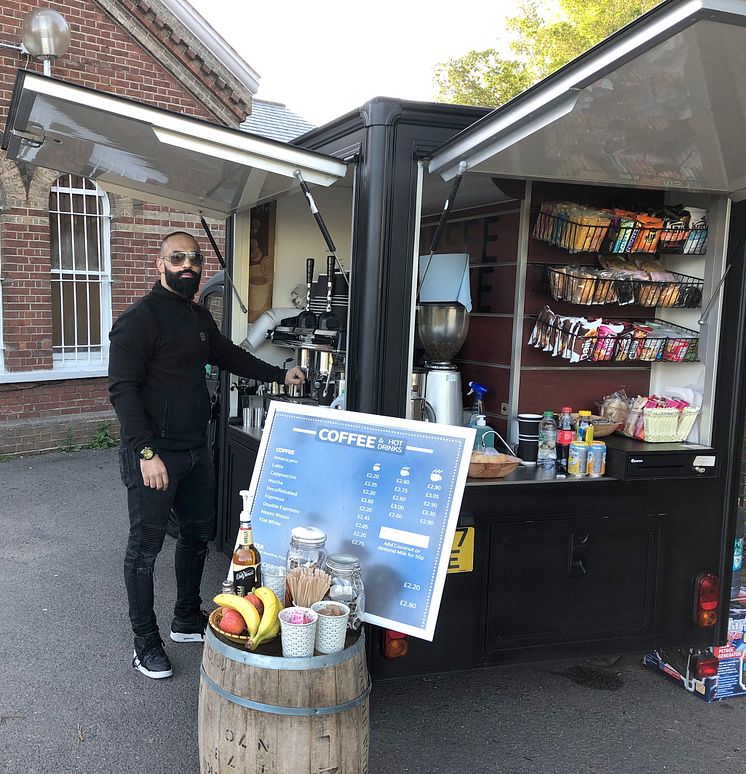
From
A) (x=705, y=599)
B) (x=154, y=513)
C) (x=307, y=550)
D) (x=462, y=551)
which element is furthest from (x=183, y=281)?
(x=705, y=599)

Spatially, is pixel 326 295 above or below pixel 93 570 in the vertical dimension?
above

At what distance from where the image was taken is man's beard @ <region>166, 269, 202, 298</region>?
3.64m

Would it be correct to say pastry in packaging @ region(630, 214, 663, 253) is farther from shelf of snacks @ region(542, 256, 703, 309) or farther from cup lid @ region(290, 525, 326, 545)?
cup lid @ region(290, 525, 326, 545)

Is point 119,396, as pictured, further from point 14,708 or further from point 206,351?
point 14,708

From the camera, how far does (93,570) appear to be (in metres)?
5.23

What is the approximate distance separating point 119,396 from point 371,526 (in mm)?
1451

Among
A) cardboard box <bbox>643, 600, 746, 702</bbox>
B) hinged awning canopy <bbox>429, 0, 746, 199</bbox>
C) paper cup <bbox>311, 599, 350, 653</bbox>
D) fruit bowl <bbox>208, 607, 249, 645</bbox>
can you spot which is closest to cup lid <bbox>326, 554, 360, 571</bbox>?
paper cup <bbox>311, 599, 350, 653</bbox>

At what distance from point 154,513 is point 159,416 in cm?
45

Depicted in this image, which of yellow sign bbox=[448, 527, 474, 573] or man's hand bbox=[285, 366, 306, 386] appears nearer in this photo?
yellow sign bbox=[448, 527, 474, 573]

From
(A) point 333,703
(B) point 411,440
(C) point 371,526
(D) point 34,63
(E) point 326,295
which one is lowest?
(A) point 333,703

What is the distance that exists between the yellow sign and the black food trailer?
1 cm

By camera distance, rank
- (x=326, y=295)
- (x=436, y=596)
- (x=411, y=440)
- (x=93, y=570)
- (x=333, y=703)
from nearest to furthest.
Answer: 1. (x=333, y=703)
2. (x=436, y=596)
3. (x=411, y=440)
4. (x=326, y=295)
5. (x=93, y=570)

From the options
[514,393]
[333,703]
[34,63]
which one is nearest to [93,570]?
[514,393]

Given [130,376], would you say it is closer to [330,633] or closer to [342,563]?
[342,563]
